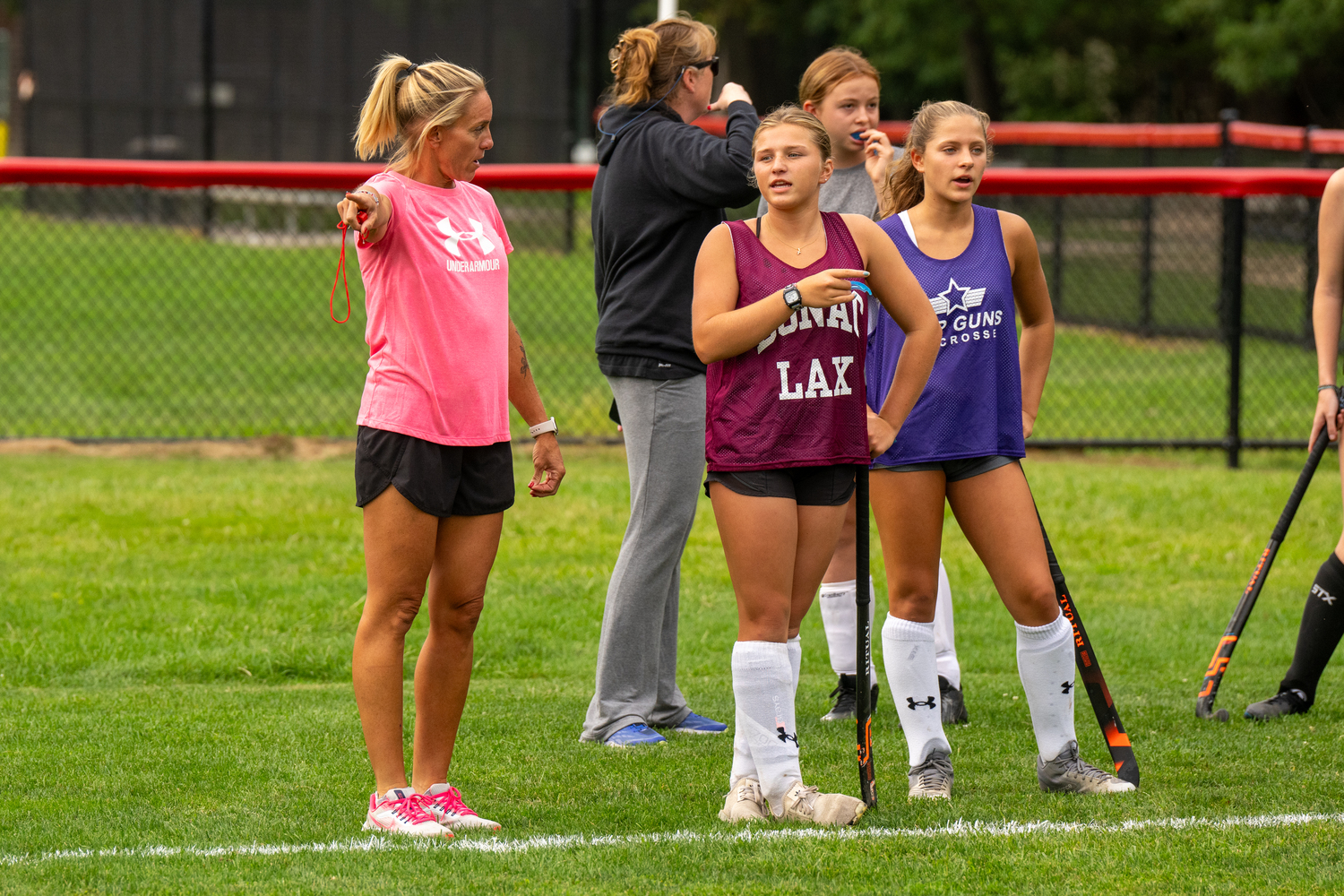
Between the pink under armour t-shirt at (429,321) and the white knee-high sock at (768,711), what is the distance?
906 millimetres

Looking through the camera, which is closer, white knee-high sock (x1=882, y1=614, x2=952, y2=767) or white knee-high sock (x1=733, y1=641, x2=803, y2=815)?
white knee-high sock (x1=733, y1=641, x2=803, y2=815)

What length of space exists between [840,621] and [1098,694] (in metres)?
1.10

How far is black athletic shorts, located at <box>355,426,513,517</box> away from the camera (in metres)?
4.06

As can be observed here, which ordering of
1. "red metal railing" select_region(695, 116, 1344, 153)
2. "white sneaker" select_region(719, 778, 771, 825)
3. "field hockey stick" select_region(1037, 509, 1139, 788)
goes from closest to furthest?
1. "white sneaker" select_region(719, 778, 771, 825)
2. "field hockey stick" select_region(1037, 509, 1139, 788)
3. "red metal railing" select_region(695, 116, 1344, 153)

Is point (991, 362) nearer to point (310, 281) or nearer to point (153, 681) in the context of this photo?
point (153, 681)

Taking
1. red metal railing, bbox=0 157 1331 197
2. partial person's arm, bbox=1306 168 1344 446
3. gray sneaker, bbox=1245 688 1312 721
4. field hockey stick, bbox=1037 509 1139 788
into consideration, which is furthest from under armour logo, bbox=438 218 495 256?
red metal railing, bbox=0 157 1331 197

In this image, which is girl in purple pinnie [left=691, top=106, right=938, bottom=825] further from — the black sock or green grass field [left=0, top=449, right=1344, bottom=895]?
the black sock

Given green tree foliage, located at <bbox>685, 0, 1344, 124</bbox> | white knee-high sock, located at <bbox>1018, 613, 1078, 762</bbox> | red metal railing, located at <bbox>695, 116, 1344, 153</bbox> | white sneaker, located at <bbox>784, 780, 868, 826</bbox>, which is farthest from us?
green tree foliage, located at <bbox>685, 0, 1344, 124</bbox>

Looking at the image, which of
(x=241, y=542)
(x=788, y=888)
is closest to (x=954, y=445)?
(x=788, y=888)

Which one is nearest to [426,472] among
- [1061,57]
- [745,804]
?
[745,804]

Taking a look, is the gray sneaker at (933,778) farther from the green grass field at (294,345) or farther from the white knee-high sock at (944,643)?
the green grass field at (294,345)

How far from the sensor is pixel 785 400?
13.5ft

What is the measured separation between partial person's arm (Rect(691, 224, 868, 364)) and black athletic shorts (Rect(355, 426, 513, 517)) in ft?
2.16

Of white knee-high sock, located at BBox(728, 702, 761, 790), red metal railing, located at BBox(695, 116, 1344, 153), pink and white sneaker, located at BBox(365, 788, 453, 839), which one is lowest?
pink and white sneaker, located at BBox(365, 788, 453, 839)
